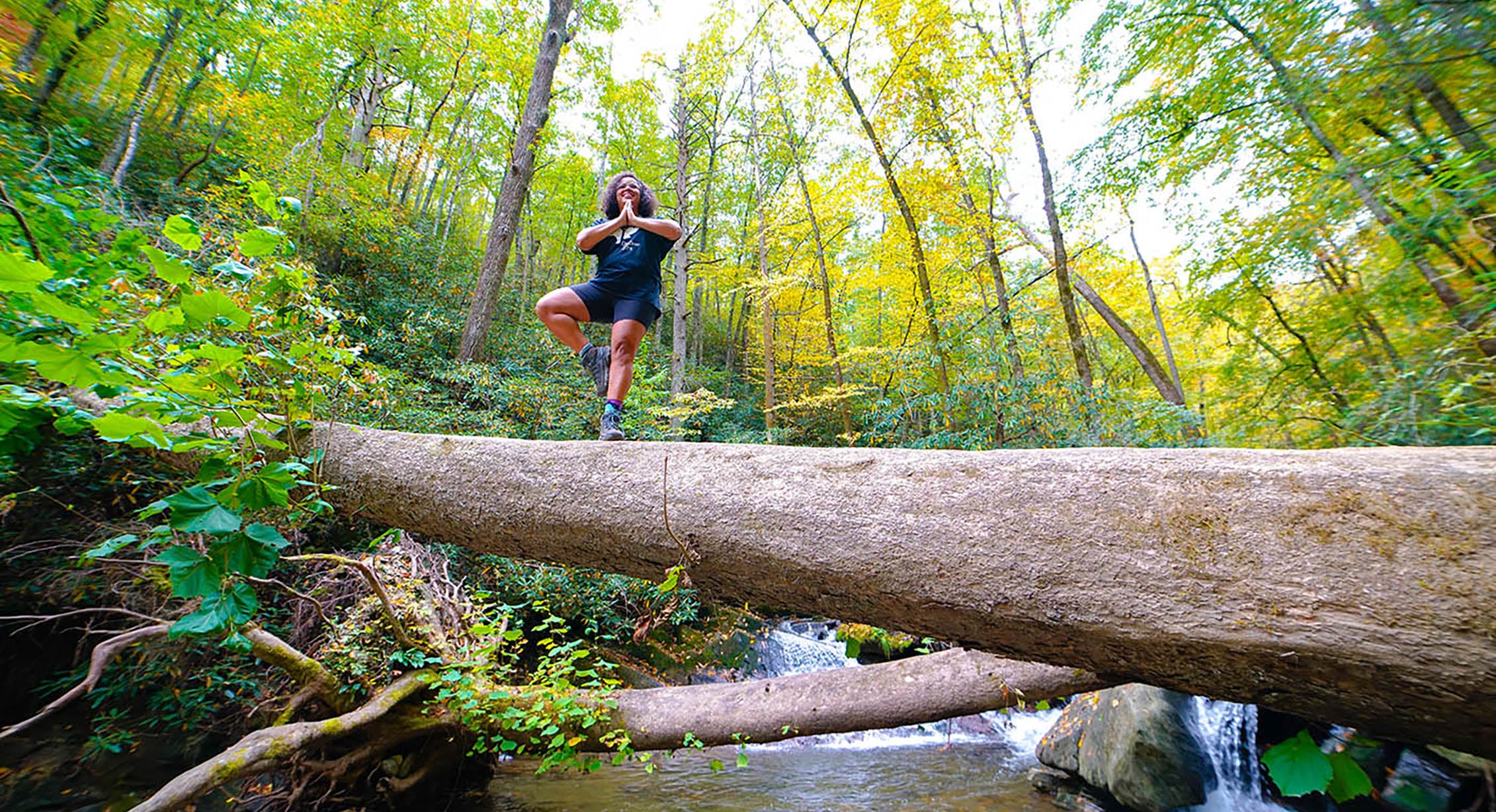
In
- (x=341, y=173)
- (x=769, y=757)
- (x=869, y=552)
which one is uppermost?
(x=341, y=173)

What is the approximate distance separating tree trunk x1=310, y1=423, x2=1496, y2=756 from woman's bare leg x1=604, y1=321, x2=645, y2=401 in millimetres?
717

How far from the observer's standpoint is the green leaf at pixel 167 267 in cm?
90

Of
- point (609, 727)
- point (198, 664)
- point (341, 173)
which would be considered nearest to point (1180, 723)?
point (609, 727)

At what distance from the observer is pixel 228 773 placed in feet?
5.51

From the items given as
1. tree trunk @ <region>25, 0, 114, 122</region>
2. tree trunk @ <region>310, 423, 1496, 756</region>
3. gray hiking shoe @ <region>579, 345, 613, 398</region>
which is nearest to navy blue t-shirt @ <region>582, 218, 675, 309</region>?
gray hiking shoe @ <region>579, 345, 613, 398</region>

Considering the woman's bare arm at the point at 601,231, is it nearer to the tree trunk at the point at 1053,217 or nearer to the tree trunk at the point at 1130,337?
the tree trunk at the point at 1053,217

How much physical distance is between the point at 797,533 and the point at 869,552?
0.18 metres

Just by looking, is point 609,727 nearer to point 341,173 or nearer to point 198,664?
point 198,664

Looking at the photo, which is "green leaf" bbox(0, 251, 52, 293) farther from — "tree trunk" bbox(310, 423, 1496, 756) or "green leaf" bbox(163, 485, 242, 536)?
"tree trunk" bbox(310, 423, 1496, 756)

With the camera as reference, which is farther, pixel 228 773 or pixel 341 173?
pixel 341 173

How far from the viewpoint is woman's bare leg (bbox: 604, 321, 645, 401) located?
223 cm

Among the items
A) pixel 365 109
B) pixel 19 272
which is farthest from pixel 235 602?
pixel 365 109

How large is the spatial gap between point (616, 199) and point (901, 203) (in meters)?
5.22

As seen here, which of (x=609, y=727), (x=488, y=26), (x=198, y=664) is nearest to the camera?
(x=609, y=727)
